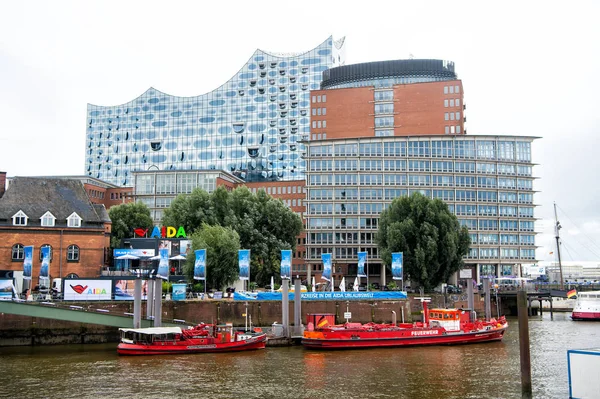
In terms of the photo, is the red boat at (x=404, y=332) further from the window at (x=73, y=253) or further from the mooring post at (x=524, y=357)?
the window at (x=73, y=253)

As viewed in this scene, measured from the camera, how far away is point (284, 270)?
74875mm

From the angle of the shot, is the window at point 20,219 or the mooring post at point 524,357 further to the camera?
the window at point 20,219

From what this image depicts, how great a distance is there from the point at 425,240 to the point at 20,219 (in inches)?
2251

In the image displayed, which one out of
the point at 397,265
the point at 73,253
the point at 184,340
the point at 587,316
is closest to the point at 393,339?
the point at 397,265

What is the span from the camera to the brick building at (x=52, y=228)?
81.3 m

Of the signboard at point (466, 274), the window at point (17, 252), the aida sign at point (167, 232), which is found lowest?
the signboard at point (466, 274)

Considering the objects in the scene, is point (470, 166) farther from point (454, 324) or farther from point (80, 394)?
point (80, 394)

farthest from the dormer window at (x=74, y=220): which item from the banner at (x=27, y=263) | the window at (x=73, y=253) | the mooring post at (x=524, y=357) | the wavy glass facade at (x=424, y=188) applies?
the mooring post at (x=524, y=357)

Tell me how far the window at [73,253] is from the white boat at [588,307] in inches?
2990

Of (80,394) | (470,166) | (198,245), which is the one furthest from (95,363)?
(470,166)

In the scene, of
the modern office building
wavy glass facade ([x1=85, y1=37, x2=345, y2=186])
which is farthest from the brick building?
wavy glass facade ([x1=85, y1=37, x2=345, y2=186])

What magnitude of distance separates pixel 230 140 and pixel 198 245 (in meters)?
111

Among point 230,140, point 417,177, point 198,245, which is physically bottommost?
point 198,245

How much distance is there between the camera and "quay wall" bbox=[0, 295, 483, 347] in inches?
2606
